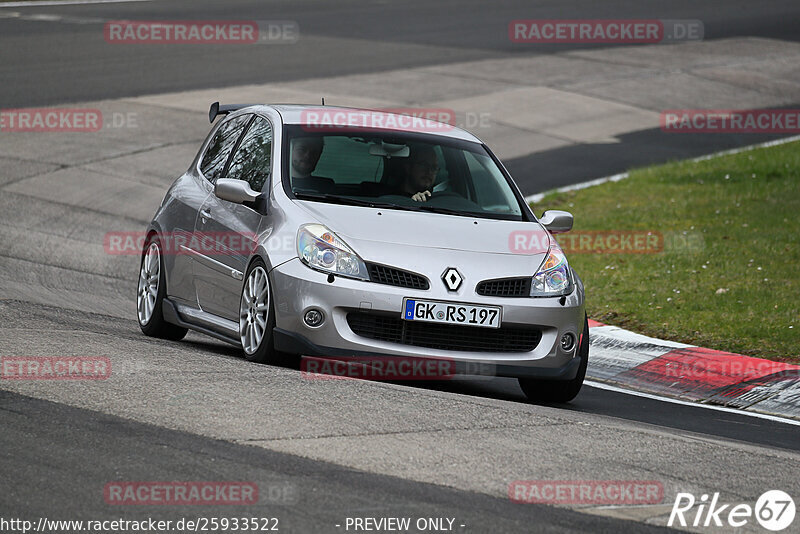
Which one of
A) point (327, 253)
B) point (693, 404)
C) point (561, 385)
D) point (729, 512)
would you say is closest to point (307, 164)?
point (327, 253)

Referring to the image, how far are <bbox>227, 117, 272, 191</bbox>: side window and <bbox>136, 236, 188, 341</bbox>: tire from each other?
0.92 m

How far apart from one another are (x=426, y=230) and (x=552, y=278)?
2.71 feet

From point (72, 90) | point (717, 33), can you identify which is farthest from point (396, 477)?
point (717, 33)

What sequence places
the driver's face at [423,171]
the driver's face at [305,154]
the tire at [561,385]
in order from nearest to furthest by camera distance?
the tire at [561,385] → the driver's face at [305,154] → the driver's face at [423,171]

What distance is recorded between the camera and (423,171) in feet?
29.3

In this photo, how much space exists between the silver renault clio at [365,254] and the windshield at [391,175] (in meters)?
0.01

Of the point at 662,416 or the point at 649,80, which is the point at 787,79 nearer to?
the point at 649,80

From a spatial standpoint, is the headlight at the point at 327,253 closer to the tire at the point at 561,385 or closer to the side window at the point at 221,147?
the tire at the point at 561,385

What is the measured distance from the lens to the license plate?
7.69 metres

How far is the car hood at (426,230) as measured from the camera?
7.95m

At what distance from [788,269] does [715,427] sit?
4652mm

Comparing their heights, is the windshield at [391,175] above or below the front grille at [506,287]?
above

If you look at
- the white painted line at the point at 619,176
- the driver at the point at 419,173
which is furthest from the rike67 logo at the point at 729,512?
the white painted line at the point at 619,176

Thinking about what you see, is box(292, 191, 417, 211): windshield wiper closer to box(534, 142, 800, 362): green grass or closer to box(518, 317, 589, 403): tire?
box(518, 317, 589, 403): tire
